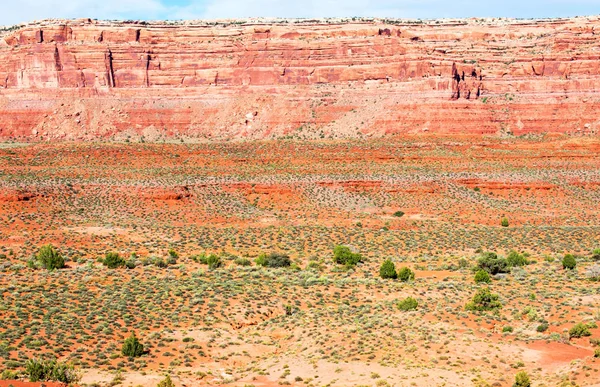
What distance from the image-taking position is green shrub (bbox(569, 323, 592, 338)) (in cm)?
2261

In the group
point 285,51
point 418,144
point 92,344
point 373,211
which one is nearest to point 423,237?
point 373,211

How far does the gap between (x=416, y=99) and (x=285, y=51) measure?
1705cm

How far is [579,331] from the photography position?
22.6m

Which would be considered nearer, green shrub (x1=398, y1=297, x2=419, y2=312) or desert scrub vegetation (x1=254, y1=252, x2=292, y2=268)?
green shrub (x1=398, y1=297, x2=419, y2=312)

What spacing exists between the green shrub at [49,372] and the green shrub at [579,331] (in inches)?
553

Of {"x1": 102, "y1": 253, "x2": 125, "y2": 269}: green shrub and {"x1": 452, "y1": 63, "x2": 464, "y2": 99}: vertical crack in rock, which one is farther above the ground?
{"x1": 452, "y1": 63, "x2": 464, "y2": 99}: vertical crack in rock

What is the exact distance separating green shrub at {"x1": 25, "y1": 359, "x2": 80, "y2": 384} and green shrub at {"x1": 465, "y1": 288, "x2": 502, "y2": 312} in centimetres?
1320

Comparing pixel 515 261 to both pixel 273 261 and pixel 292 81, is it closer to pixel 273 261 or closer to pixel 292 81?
pixel 273 261

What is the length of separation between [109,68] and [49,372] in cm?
7482

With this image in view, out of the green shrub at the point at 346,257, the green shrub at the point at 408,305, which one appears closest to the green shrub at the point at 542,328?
the green shrub at the point at 408,305

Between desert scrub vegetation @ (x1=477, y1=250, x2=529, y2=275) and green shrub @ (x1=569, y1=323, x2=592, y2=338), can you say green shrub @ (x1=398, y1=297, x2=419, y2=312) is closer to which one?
green shrub @ (x1=569, y1=323, x2=592, y2=338)

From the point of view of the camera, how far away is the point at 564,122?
7881 cm

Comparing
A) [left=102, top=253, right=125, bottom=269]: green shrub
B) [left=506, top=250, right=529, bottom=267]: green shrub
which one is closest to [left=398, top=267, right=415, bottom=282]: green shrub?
[left=506, top=250, right=529, bottom=267]: green shrub

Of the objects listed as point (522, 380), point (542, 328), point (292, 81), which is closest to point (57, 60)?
point (292, 81)
